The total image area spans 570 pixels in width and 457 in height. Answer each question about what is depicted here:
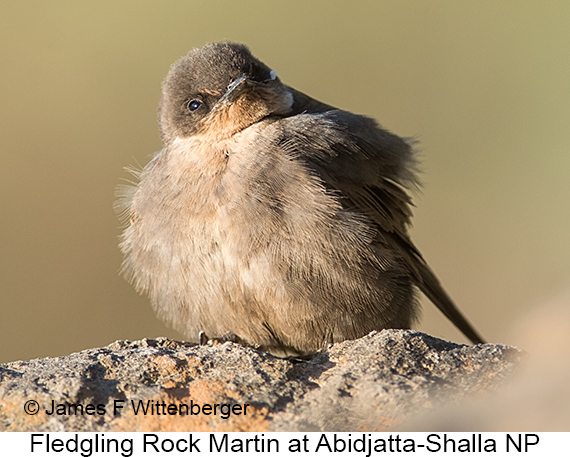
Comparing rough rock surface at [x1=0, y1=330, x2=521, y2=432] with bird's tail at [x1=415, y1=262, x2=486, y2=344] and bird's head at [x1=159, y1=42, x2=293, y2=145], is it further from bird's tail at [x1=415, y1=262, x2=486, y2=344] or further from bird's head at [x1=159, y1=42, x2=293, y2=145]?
bird's head at [x1=159, y1=42, x2=293, y2=145]

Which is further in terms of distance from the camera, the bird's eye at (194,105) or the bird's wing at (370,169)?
the bird's eye at (194,105)

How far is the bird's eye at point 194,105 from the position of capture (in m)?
5.35

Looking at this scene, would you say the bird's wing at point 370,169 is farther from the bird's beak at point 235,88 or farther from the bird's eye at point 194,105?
the bird's eye at point 194,105

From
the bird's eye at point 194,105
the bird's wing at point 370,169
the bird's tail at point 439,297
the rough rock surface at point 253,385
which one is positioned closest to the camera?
the rough rock surface at point 253,385

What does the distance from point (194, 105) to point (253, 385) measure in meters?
2.47

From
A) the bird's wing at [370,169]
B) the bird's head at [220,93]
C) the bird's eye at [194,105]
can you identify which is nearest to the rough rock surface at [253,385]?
the bird's wing at [370,169]

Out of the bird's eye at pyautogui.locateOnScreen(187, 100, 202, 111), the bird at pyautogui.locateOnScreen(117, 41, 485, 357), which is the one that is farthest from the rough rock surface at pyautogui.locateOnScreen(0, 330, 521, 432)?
the bird's eye at pyautogui.locateOnScreen(187, 100, 202, 111)

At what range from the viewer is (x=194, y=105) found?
5.38 meters

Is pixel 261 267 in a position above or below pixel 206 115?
below

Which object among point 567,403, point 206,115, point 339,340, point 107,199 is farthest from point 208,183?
point 107,199

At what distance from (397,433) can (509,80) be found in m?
8.66

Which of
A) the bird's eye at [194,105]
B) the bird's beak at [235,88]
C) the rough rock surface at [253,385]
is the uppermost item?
the bird's eye at [194,105]

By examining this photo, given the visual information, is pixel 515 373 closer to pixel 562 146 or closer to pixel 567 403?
pixel 567 403

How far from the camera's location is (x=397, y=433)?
307cm
